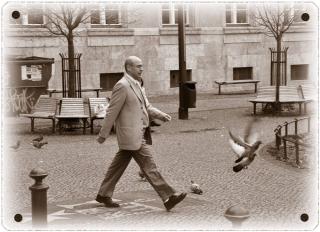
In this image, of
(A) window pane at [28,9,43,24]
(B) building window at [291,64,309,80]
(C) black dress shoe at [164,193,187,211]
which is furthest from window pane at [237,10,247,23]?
(C) black dress shoe at [164,193,187,211]

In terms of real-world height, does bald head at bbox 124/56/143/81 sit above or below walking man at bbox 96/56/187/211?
above

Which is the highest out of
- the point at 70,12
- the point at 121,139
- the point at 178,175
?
the point at 70,12

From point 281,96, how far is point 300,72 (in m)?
10.0

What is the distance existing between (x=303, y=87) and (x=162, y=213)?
12.5 metres

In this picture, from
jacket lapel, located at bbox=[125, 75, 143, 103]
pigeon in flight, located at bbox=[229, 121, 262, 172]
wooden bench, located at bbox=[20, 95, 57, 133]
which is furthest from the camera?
wooden bench, located at bbox=[20, 95, 57, 133]

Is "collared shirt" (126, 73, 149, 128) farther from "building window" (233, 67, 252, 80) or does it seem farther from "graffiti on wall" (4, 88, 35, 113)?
"building window" (233, 67, 252, 80)

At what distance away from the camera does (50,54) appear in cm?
2309

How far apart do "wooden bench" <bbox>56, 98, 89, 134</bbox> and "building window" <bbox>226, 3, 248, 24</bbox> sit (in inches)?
474

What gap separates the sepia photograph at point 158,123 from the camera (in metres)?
7.97

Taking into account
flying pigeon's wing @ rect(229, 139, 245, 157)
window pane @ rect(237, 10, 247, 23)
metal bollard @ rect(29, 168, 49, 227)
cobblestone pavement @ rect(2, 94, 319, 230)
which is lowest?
cobblestone pavement @ rect(2, 94, 319, 230)

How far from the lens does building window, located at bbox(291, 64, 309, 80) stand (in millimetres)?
28812

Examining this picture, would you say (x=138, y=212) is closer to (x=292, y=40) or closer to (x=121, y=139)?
(x=121, y=139)

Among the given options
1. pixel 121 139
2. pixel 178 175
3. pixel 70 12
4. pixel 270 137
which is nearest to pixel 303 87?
pixel 270 137

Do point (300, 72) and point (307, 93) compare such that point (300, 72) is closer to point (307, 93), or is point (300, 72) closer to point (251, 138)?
point (307, 93)
